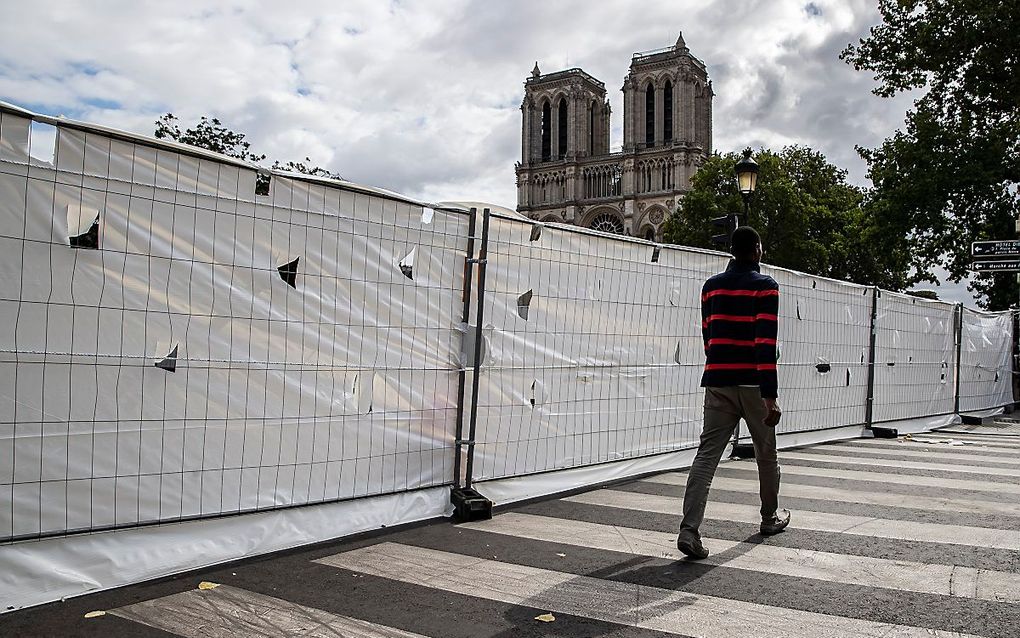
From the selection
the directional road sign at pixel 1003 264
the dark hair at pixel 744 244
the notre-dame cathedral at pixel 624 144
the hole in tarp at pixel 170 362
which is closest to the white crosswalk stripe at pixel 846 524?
the dark hair at pixel 744 244

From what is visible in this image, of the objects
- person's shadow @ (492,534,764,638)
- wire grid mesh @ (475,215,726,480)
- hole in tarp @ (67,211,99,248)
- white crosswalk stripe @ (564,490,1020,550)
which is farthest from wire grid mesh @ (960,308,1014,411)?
hole in tarp @ (67,211,99,248)

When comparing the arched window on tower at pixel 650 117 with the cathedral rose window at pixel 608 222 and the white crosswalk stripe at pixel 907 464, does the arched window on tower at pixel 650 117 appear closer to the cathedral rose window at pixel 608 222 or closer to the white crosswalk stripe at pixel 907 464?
the cathedral rose window at pixel 608 222

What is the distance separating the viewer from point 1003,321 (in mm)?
18578

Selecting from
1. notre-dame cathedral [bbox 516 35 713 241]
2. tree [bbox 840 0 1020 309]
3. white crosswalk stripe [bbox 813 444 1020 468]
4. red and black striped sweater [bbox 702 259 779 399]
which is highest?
notre-dame cathedral [bbox 516 35 713 241]

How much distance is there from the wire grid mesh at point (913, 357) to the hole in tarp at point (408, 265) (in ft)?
29.3

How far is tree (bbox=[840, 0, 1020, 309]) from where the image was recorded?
2381cm

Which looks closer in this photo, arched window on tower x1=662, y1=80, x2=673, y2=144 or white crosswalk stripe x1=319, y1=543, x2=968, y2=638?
white crosswalk stripe x1=319, y1=543, x2=968, y2=638

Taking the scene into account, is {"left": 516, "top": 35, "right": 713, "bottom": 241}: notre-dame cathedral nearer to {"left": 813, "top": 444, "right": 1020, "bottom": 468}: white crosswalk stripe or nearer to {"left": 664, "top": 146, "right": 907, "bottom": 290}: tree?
{"left": 664, "top": 146, "right": 907, "bottom": 290}: tree

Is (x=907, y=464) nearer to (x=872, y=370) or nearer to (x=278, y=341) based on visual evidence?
(x=872, y=370)

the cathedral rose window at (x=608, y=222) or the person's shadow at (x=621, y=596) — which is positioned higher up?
the cathedral rose window at (x=608, y=222)

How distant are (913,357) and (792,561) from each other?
33.2 ft

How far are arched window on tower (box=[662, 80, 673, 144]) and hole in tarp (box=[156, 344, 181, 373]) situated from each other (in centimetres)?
11986

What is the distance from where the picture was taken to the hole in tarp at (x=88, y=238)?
4.36 meters

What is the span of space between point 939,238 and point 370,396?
28.3 meters
